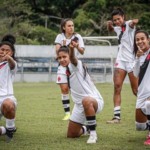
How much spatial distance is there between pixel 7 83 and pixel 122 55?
2959mm

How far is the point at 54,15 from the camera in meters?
42.7

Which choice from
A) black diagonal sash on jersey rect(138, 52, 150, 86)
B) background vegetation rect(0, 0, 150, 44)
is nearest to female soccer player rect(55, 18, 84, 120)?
black diagonal sash on jersey rect(138, 52, 150, 86)

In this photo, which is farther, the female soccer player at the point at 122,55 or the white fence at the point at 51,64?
the white fence at the point at 51,64

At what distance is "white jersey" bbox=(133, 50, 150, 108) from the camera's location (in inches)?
280

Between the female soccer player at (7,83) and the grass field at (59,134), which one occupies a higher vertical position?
the female soccer player at (7,83)

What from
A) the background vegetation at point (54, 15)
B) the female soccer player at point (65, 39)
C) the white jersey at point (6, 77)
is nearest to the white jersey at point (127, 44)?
the female soccer player at point (65, 39)

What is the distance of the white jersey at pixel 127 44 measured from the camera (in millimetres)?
9508

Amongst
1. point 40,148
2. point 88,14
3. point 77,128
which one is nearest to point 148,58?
point 77,128

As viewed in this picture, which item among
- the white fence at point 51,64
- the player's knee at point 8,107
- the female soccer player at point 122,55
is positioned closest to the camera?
the player's knee at point 8,107

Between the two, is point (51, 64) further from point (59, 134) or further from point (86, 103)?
point (86, 103)

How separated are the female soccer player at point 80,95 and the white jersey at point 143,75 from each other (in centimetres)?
61

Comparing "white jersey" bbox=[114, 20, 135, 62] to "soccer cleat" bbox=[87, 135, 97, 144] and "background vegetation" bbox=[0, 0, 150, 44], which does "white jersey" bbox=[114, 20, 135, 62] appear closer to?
"soccer cleat" bbox=[87, 135, 97, 144]

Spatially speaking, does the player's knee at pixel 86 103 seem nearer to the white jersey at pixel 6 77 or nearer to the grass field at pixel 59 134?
the grass field at pixel 59 134

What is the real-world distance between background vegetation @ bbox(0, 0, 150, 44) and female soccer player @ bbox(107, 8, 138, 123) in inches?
940
